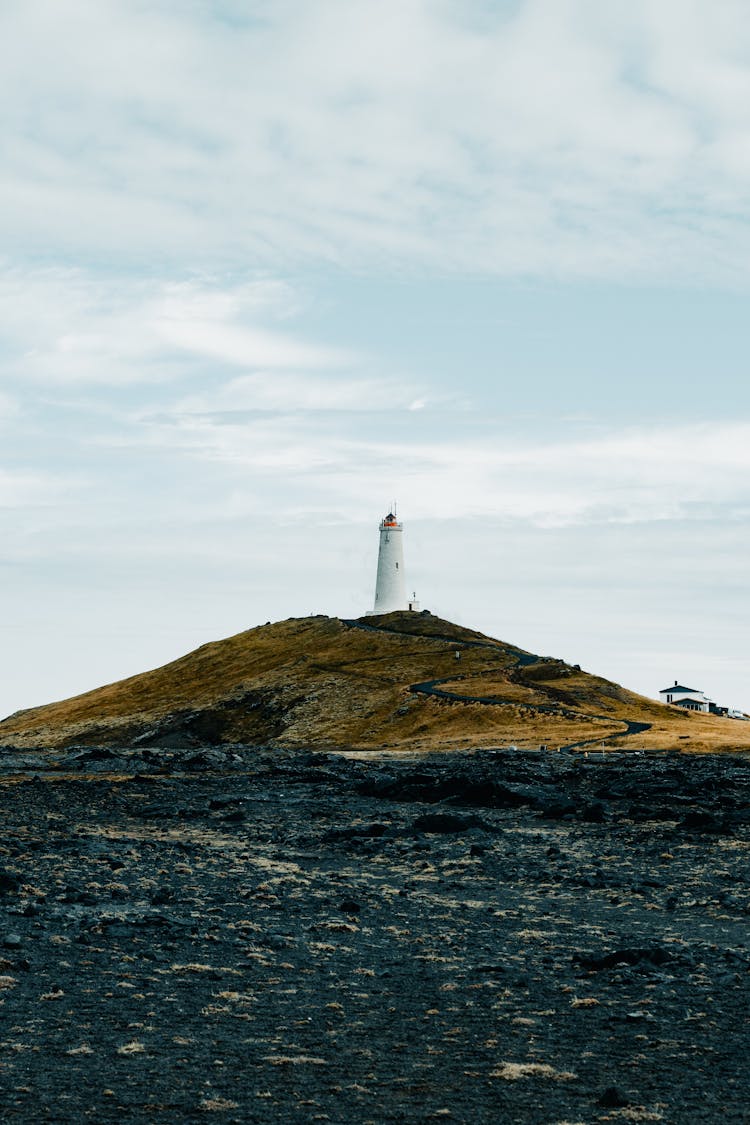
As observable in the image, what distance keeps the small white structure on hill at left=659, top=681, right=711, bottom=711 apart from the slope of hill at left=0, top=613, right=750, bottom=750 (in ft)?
121

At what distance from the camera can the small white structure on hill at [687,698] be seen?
187500mm

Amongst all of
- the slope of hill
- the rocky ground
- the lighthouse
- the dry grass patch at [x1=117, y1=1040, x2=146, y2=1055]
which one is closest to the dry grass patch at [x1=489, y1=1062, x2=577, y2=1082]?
the rocky ground

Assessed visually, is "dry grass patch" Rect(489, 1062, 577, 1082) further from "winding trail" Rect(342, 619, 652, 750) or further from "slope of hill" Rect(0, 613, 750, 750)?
"slope of hill" Rect(0, 613, 750, 750)

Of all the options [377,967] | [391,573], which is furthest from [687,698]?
[377,967]

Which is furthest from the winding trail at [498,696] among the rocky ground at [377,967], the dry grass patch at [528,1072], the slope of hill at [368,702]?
the dry grass patch at [528,1072]

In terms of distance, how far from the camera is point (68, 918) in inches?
967

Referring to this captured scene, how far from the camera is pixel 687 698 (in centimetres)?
19038

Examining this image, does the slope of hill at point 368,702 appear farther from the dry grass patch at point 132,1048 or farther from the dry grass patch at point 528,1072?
the dry grass patch at point 132,1048

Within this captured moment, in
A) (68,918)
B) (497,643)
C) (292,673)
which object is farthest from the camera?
(497,643)

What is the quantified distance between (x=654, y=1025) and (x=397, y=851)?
65.2 ft

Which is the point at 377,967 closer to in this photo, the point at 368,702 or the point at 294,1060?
the point at 294,1060

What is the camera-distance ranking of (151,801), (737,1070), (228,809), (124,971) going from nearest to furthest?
(737,1070) → (124,971) → (228,809) → (151,801)

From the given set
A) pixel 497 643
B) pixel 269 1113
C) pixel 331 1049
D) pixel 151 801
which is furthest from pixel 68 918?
pixel 497 643

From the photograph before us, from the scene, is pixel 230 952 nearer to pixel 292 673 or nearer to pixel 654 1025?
pixel 654 1025
